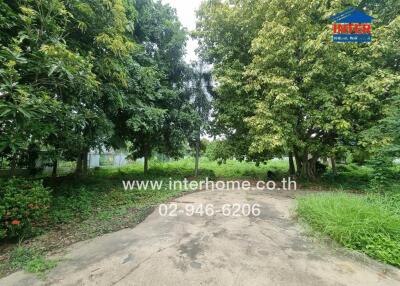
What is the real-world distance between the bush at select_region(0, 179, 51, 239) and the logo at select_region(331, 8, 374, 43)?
7243 mm

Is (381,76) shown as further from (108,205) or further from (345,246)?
(108,205)

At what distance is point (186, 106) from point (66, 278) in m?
6.74

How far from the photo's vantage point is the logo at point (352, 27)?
597 cm

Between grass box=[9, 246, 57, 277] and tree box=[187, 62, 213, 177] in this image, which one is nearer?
grass box=[9, 246, 57, 277]

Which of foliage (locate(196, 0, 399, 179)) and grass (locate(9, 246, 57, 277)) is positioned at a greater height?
foliage (locate(196, 0, 399, 179))

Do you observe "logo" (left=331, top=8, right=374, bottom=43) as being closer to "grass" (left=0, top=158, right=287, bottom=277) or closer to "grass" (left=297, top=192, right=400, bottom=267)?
"grass" (left=297, top=192, right=400, bottom=267)

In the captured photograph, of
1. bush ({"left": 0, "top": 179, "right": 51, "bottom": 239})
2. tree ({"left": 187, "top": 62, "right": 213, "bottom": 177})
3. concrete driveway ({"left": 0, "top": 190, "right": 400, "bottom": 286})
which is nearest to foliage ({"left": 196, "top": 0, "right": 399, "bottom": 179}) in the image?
tree ({"left": 187, "top": 62, "right": 213, "bottom": 177})

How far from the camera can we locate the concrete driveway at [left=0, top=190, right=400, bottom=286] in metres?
2.30

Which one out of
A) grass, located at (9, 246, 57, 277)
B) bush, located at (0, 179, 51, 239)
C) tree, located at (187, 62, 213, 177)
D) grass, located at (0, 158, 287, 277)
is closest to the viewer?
grass, located at (9, 246, 57, 277)

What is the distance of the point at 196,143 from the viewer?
9.07 m

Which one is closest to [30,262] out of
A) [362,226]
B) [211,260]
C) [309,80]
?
[211,260]

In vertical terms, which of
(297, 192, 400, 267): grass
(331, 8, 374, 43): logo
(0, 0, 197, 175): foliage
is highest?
(331, 8, 374, 43): logo

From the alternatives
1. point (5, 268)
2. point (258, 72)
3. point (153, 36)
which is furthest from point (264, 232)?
point (153, 36)

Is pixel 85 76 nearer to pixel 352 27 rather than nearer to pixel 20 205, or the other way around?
pixel 20 205
